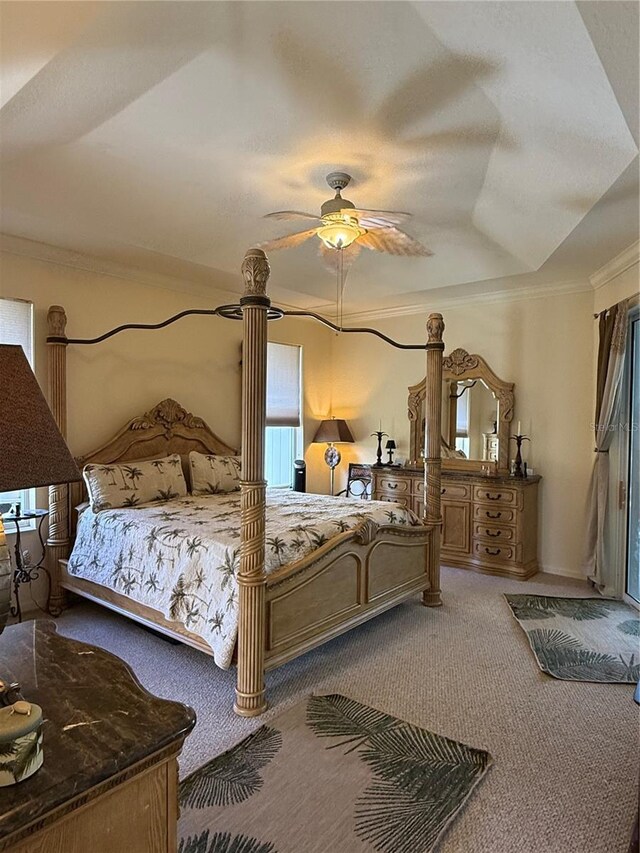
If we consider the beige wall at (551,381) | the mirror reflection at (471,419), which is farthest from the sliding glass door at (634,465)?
the mirror reflection at (471,419)

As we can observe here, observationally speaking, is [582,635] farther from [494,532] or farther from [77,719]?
[77,719]

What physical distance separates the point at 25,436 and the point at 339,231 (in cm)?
221

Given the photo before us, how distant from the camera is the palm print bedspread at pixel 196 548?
2775 millimetres

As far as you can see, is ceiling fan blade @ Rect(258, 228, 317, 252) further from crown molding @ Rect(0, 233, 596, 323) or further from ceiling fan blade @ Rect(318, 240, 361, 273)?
crown molding @ Rect(0, 233, 596, 323)

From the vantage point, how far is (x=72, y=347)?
418 cm

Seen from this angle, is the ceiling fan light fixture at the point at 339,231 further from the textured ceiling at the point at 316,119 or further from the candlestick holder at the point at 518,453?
the candlestick holder at the point at 518,453

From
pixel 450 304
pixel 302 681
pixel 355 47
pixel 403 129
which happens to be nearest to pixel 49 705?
pixel 302 681

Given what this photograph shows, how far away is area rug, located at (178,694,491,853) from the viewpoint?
183 cm

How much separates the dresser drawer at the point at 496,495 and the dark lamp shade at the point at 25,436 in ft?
14.0

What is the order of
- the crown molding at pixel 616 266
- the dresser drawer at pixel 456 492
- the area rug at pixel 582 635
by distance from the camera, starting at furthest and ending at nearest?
the dresser drawer at pixel 456 492, the crown molding at pixel 616 266, the area rug at pixel 582 635

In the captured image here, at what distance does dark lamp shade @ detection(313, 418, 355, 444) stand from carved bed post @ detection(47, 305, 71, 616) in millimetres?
3072

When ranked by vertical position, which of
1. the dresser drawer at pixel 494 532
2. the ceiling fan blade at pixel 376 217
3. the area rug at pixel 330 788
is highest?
the ceiling fan blade at pixel 376 217

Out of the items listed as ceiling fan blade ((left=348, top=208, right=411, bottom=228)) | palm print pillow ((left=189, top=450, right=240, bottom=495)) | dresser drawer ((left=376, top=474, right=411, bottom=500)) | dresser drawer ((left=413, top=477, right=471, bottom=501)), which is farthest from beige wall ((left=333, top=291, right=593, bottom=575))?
ceiling fan blade ((left=348, top=208, right=411, bottom=228))

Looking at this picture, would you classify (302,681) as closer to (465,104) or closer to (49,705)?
(49,705)
